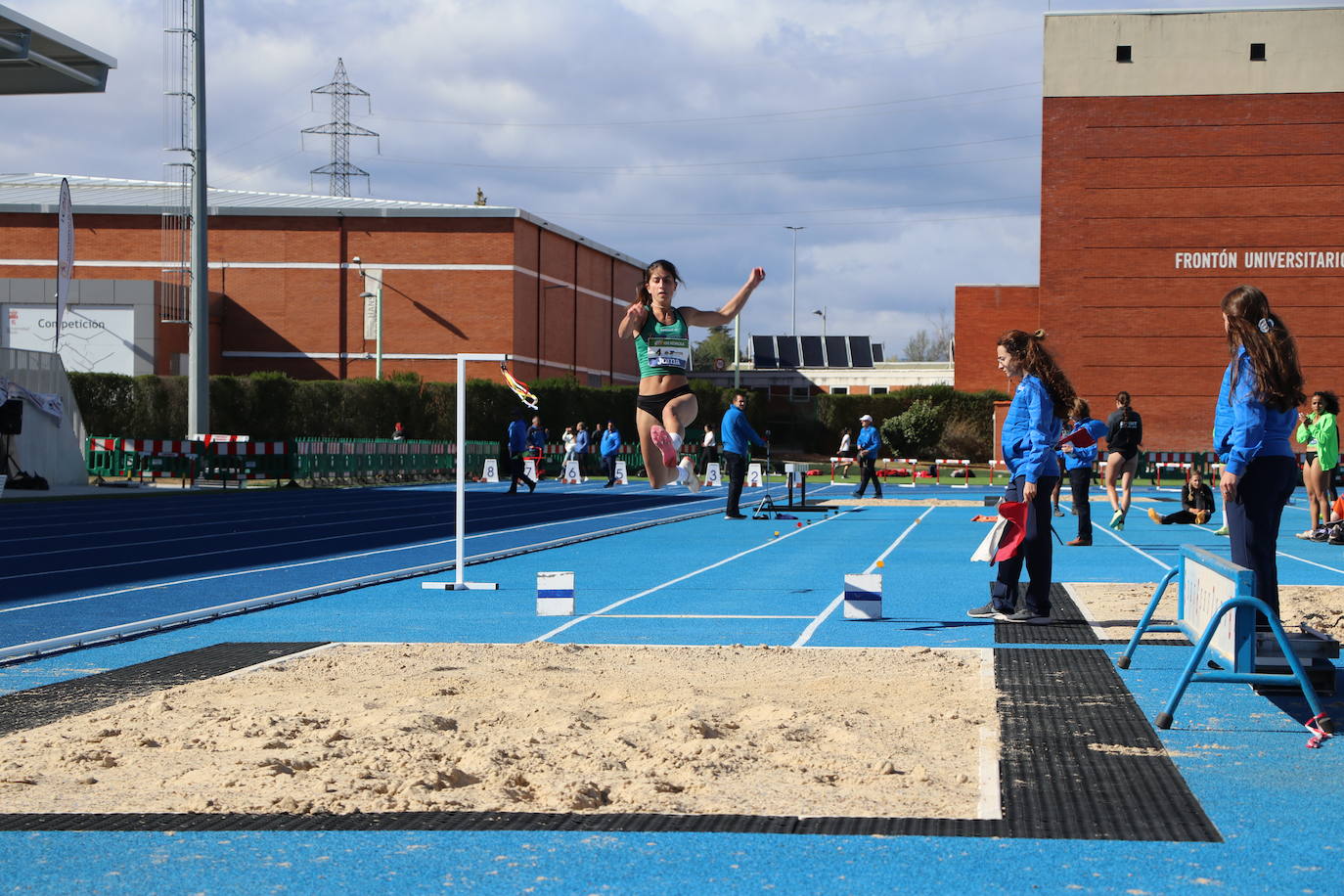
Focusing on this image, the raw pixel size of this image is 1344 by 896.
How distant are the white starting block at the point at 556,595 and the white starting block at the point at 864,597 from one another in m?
2.11

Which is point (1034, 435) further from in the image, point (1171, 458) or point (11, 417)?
point (1171, 458)

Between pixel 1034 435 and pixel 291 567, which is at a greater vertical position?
pixel 1034 435

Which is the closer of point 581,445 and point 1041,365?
point 1041,365

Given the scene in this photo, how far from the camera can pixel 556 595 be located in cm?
1104

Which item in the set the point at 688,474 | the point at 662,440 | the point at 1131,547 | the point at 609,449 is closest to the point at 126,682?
the point at 662,440

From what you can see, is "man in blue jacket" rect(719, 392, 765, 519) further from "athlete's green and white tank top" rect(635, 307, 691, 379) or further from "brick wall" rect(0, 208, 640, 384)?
"brick wall" rect(0, 208, 640, 384)

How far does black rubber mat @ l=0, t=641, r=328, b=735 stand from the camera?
7254 mm

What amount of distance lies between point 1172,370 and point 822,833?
50408 millimetres

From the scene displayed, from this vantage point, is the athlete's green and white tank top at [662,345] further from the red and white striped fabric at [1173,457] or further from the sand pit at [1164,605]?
the red and white striped fabric at [1173,457]

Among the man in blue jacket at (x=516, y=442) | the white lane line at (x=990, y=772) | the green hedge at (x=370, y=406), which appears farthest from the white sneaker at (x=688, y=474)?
the green hedge at (x=370, y=406)

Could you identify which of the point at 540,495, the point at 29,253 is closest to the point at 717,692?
the point at 540,495

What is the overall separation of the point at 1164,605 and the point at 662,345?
5.08 metres

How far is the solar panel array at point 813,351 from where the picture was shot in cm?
8425

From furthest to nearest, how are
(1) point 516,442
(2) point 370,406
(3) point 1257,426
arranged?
(2) point 370,406, (1) point 516,442, (3) point 1257,426
